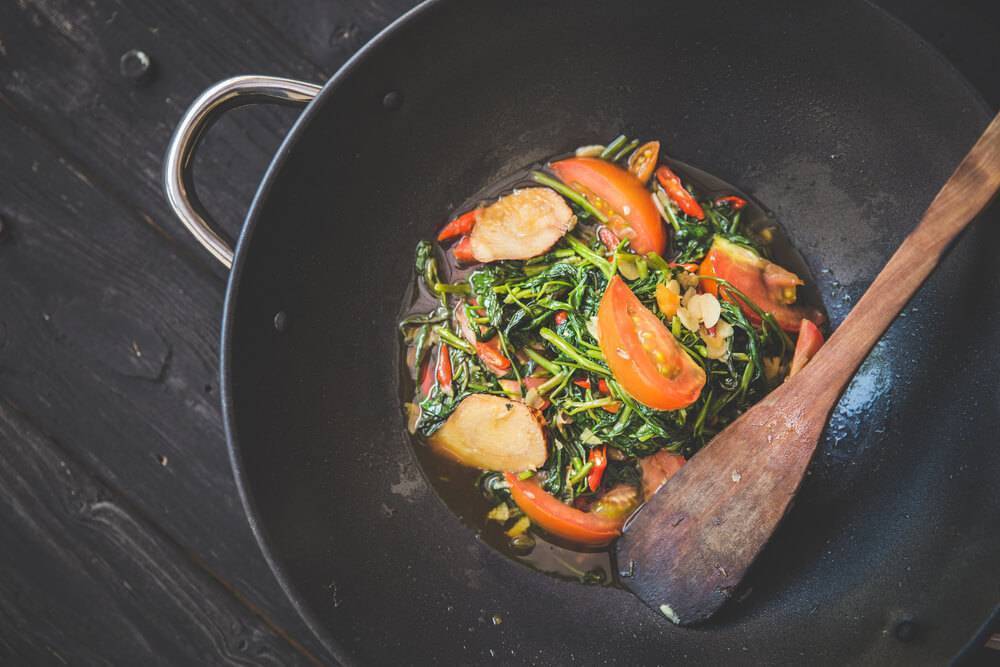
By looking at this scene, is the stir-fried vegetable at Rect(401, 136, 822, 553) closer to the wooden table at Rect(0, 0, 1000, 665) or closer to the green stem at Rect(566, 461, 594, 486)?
the green stem at Rect(566, 461, 594, 486)

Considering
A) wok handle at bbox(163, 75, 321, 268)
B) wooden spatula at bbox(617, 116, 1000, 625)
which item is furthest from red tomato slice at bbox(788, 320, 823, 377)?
wok handle at bbox(163, 75, 321, 268)

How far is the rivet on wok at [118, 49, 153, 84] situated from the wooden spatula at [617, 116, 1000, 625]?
2199 millimetres

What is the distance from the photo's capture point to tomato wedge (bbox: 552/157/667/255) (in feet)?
7.79

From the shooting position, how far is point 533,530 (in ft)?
7.82

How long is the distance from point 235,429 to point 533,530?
0.97m

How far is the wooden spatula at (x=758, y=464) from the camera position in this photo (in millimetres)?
1919

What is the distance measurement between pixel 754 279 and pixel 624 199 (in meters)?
0.48

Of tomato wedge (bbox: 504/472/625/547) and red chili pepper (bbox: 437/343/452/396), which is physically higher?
red chili pepper (bbox: 437/343/452/396)

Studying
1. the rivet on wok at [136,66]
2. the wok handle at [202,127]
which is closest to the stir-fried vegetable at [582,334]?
the wok handle at [202,127]

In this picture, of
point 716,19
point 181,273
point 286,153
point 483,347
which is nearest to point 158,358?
point 181,273

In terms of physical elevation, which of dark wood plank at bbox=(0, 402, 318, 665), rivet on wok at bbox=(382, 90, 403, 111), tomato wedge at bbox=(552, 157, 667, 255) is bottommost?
dark wood plank at bbox=(0, 402, 318, 665)

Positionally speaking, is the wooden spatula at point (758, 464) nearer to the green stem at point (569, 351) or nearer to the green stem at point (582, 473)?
the green stem at point (582, 473)

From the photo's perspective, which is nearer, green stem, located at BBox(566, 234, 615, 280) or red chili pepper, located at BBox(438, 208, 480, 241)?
green stem, located at BBox(566, 234, 615, 280)

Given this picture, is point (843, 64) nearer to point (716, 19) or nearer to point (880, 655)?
point (716, 19)
